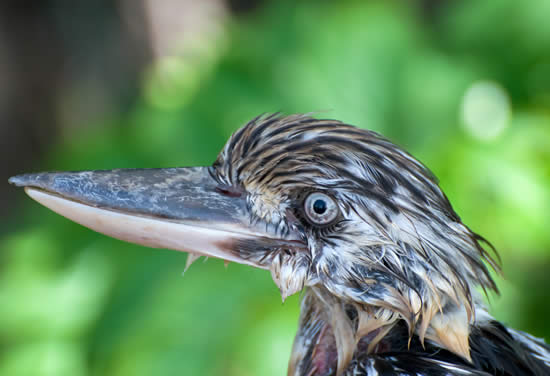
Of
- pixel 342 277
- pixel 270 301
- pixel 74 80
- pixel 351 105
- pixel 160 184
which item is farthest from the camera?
pixel 74 80

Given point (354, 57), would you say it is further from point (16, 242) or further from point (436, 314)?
point (436, 314)

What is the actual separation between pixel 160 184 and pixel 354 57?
3708 millimetres

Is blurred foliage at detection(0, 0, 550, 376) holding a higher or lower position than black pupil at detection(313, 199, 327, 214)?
lower

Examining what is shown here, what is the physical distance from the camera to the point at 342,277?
1713 mm

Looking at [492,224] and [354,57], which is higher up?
[354,57]

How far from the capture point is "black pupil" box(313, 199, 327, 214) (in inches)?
68.7

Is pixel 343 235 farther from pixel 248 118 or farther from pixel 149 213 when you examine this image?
pixel 248 118

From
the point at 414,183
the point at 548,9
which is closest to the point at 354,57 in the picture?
the point at 548,9

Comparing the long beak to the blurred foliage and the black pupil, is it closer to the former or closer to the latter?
the black pupil

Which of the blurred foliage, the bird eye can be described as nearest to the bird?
the bird eye

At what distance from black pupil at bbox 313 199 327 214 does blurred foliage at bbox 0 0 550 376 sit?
2.16 m

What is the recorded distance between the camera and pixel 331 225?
68.6 inches

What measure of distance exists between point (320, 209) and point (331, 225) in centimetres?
5

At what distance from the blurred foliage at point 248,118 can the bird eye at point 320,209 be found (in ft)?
7.06
